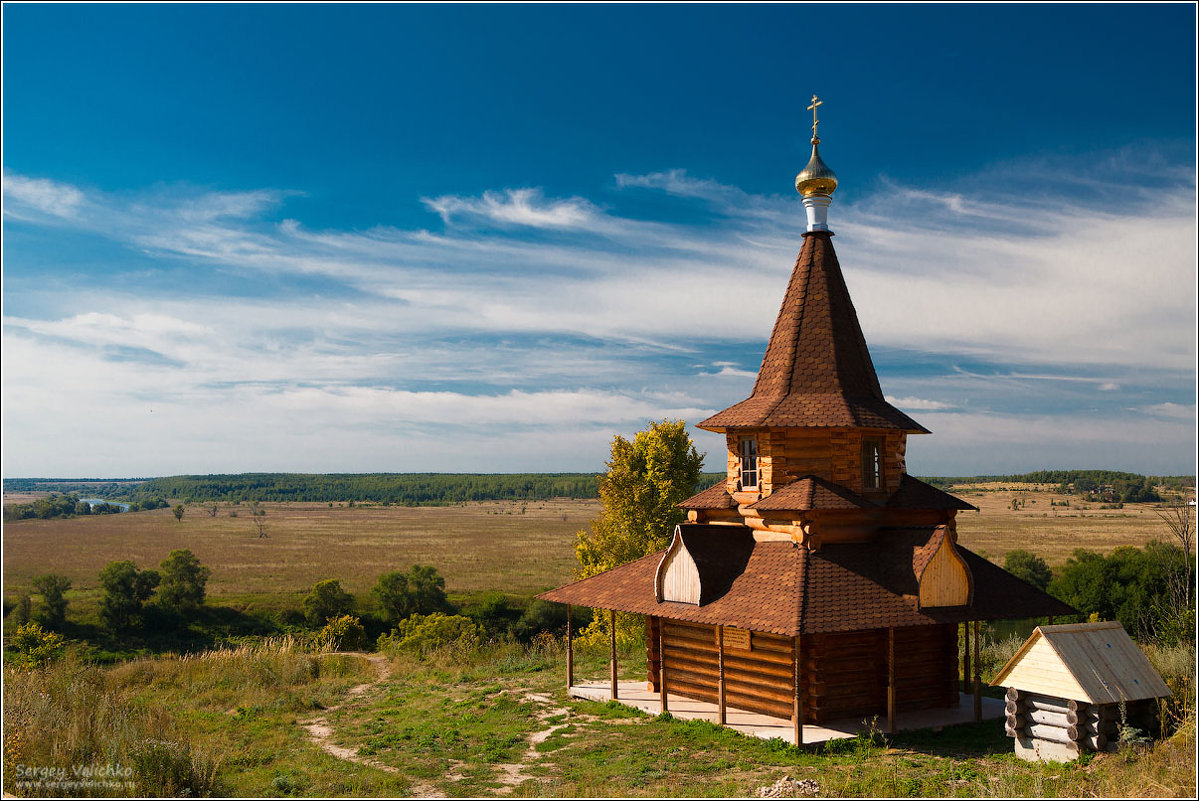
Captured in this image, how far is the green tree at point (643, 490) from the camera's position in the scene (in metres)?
31.2

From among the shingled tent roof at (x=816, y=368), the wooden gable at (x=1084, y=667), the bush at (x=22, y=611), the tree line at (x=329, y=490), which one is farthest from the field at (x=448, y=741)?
the tree line at (x=329, y=490)

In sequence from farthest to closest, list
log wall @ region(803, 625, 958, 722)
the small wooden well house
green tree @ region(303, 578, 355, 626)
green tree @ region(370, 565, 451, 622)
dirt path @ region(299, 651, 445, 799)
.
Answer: green tree @ region(370, 565, 451, 622) < green tree @ region(303, 578, 355, 626) < log wall @ region(803, 625, 958, 722) < dirt path @ region(299, 651, 445, 799) < the small wooden well house

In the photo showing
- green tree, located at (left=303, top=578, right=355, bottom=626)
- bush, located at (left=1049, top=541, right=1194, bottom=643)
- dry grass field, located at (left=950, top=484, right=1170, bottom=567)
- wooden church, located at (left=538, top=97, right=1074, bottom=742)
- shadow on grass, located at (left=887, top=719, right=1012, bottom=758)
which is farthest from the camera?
dry grass field, located at (left=950, top=484, right=1170, bottom=567)

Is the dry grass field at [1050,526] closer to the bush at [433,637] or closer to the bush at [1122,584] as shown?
the bush at [1122,584]

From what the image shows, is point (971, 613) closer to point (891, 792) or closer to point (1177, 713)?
point (1177, 713)

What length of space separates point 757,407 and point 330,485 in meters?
186

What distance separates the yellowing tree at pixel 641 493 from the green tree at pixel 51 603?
1261 inches

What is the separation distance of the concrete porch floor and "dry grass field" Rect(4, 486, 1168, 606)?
37336 millimetres

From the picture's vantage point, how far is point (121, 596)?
46.2 meters

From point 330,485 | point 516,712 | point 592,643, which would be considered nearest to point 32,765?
point 516,712

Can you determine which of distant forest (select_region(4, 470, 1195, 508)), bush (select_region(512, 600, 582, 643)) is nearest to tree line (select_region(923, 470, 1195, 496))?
distant forest (select_region(4, 470, 1195, 508))

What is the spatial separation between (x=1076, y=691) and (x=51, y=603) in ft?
163

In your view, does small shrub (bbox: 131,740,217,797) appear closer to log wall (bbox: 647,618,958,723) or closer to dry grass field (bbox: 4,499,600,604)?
log wall (bbox: 647,618,958,723)

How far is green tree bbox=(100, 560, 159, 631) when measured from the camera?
150 feet
